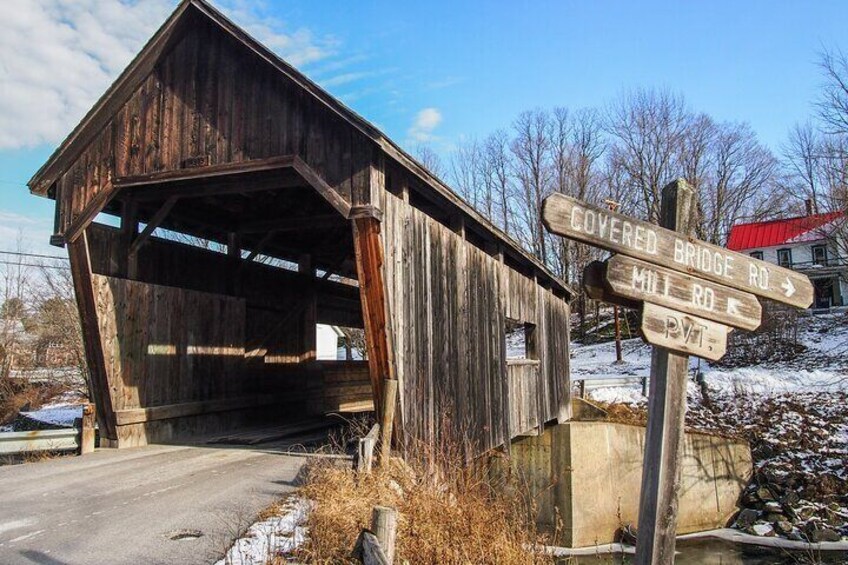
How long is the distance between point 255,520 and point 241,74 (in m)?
5.69

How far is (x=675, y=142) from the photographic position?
39906mm

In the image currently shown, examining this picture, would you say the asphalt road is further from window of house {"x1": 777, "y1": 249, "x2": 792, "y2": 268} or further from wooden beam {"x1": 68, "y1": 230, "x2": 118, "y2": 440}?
window of house {"x1": 777, "y1": 249, "x2": 792, "y2": 268}

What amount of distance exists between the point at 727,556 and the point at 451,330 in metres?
7.63

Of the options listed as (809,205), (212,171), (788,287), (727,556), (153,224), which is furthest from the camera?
(809,205)

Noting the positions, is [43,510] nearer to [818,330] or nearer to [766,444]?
[766,444]

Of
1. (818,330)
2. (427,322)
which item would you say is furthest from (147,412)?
(818,330)

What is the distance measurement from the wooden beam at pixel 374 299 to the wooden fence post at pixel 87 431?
4.51 metres

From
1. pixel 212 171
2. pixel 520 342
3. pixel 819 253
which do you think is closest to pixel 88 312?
pixel 212 171

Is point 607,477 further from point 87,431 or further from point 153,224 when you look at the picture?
point 153,224

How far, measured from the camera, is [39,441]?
857 cm

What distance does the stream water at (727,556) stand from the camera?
11180 mm

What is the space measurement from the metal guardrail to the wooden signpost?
325 inches

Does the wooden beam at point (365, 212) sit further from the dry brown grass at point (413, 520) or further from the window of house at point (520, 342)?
the window of house at point (520, 342)

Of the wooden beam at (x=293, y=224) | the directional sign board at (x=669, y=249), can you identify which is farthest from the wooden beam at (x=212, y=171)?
the directional sign board at (x=669, y=249)
